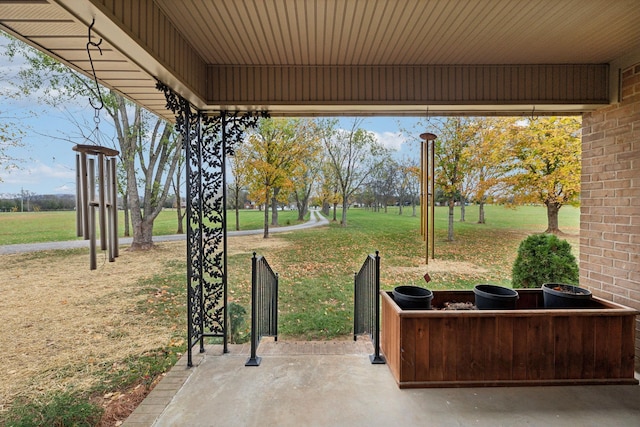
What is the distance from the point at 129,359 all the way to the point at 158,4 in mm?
3914

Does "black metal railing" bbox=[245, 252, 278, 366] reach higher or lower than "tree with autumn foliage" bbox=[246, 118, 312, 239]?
lower

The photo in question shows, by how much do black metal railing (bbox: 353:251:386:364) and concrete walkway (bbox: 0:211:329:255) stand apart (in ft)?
18.9

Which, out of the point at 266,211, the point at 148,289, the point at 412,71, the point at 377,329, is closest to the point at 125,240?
the point at 148,289

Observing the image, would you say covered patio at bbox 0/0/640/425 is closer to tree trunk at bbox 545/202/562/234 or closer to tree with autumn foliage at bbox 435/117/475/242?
tree with autumn foliage at bbox 435/117/475/242

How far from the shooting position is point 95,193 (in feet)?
5.63

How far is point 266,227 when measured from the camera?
1008 cm

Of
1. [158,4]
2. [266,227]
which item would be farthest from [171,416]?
[266,227]

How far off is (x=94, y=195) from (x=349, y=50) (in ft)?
7.55

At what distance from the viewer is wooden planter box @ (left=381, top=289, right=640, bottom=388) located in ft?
8.32

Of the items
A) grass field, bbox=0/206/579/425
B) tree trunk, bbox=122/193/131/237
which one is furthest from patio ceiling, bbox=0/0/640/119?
tree trunk, bbox=122/193/131/237

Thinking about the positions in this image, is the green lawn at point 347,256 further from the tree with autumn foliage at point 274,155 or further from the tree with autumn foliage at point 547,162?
the tree with autumn foliage at point 274,155

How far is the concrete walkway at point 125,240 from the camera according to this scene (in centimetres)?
745

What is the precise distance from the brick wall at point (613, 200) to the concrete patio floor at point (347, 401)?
968 millimetres

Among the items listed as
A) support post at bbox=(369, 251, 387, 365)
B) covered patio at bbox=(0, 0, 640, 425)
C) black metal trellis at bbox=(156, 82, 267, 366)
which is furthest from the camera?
black metal trellis at bbox=(156, 82, 267, 366)
